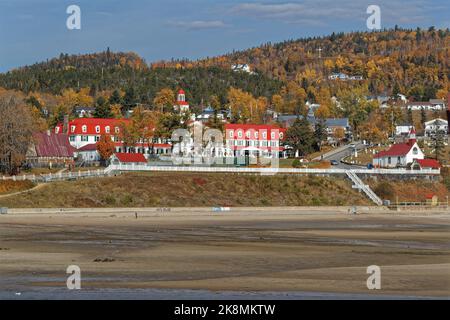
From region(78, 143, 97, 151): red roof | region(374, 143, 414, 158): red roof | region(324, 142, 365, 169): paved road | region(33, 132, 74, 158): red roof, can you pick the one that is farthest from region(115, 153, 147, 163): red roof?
region(374, 143, 414, 158): red roof

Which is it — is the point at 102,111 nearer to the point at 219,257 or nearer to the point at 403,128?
the point at 403,128

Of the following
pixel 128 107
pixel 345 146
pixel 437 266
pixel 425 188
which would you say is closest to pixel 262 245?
pixel 437 266

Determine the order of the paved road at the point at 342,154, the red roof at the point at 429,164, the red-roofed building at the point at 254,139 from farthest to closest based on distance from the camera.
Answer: the red-roofed building at the point at 254,139, the paved road at the point at 342,154, the red roof at the point at 429,164

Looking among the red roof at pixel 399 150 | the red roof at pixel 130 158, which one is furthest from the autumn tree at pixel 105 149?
the red roof at pixel 399 150

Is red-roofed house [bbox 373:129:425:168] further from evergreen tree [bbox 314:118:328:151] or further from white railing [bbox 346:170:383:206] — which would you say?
evergreen tree [bbox 314:118:328:151]

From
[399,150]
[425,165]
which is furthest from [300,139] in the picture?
[425,165]

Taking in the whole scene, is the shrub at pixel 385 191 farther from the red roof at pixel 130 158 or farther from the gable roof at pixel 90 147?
the gable roof at pixel 90 147

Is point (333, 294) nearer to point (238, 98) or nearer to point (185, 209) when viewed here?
point (185, 209)
